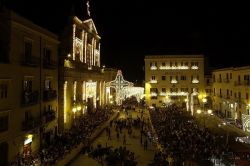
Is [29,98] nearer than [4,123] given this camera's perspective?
No

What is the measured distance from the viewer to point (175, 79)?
6775 cm

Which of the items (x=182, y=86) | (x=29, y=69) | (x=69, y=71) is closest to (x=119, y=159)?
(x=29, y=69)

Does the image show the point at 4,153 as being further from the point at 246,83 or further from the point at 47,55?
the point at 246,83

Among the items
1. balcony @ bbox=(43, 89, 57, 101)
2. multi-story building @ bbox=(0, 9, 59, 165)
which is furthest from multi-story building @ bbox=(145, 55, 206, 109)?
multi-story building @ bbox=(0, 9, 59, 165)

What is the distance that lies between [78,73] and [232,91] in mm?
24918

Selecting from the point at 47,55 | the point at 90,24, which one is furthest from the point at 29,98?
the point at 90,24

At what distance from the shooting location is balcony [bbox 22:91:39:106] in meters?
24.6

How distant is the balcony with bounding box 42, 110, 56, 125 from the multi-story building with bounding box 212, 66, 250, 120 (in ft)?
85.0

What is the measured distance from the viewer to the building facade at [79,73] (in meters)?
36.8

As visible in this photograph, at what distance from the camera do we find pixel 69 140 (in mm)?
29328

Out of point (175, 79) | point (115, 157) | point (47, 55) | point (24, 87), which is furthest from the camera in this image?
point (175, 79)

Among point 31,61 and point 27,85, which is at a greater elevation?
point 31,61

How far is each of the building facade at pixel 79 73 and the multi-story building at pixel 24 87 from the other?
4.50 m

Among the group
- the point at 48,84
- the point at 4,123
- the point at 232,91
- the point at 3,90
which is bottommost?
the point at 4,123
